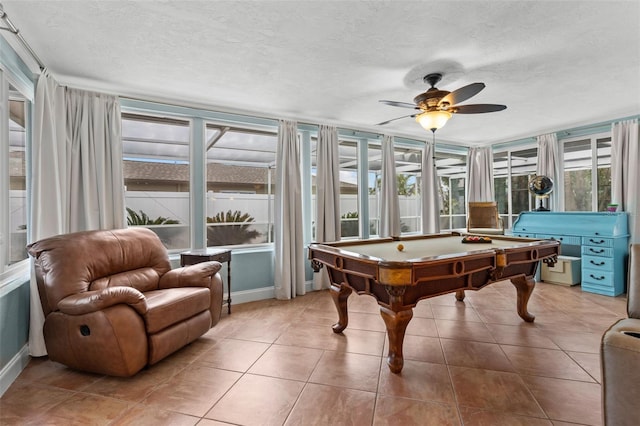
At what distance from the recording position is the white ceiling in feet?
6.64

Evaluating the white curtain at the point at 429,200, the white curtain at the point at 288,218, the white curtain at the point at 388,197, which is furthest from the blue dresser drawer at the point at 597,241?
the white curtain at the point at 288,218

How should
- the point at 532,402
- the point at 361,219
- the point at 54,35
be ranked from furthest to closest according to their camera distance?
the point at 361,219 → the point at 54,35 → the point at 532,402

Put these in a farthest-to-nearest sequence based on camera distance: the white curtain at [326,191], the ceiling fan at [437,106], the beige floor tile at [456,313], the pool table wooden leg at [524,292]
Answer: the white curtain at [326,191] → the beige floor tile at [456,313] → the pool table wooden leg at [524,292] → the ceiling fan at [437,106]

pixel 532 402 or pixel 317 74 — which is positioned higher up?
pixel 317 74

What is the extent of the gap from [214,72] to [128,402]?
2781 millimetres

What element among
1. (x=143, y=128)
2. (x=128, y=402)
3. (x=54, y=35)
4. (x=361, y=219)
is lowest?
(x=128, y=402)

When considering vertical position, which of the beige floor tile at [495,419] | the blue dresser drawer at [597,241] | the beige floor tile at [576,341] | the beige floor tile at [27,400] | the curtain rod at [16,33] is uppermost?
the curtain rod at [16,33]

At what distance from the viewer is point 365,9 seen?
2.01 metres

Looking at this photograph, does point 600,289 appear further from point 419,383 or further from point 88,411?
point 88,411

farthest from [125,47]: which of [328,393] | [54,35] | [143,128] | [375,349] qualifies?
[375,349]

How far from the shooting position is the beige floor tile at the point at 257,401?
174 cm

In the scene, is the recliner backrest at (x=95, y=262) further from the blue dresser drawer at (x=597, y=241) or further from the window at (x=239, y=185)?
the blue dresser drawer at (x=597, y=241)

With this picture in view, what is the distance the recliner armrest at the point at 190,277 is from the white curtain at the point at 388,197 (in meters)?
3.05

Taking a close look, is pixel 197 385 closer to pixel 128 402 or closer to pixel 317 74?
pixel 128 402
